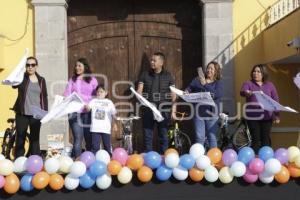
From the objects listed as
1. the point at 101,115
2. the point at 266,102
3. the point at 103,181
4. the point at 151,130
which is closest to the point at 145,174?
the point at 103,181

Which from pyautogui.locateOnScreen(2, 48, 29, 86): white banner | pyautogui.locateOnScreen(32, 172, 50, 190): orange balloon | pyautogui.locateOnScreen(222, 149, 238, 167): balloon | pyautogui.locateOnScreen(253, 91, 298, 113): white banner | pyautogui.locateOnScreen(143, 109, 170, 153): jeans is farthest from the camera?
pyautogui.locateOnScreen(143, 109, 170, 153): jeans

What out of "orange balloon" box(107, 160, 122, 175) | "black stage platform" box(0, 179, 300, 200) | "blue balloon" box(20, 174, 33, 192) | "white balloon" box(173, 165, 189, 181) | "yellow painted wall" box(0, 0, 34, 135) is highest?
"yellow painted wall" box(0, 0, 34, 135)

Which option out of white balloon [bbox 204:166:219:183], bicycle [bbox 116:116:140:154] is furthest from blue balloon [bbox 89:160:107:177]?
bicycle [bbox 116:116:140:154]

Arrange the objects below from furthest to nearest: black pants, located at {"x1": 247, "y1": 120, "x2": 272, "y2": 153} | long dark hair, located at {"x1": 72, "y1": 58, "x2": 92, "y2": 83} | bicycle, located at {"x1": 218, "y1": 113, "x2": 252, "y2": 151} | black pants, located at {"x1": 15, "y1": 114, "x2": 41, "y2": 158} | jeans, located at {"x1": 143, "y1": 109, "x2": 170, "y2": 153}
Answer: bicycle, located at {"x1": 218, "y1": 113, "x2": 252, "y2": 151} → long dark hair, located at {"x1": 72, "y1": 58, "x2": 92, "y2": 83} → jeans, located at {"x1": 143, "y1": 109, "x2": 170, "y2": 153} → black pants, located at {"x1": 247, "y1": 120, "x2": 272, "y2": 153} → black pants, located at {"x1": 15, "y1": 114, "x2": 41, "y2": 158}

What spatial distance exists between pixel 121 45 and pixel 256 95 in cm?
394

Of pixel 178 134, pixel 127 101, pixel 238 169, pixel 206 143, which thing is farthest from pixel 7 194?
pixel 127 101

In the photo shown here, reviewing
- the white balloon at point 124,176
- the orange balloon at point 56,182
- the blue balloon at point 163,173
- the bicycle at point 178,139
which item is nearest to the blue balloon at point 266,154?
the blue balloon at point 163,173

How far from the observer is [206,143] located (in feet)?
26.7

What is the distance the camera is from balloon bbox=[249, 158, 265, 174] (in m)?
5.05

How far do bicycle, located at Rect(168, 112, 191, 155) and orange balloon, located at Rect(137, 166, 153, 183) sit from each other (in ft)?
16.0

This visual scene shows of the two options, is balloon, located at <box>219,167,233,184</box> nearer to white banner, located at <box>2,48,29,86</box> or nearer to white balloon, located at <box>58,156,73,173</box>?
white balloon, located at <box>58,156,73,173</box>

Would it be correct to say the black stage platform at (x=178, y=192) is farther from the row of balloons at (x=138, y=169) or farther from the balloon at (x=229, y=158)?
the balloon at (x=229, y=158)

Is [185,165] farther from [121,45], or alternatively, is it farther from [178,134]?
[121,45]

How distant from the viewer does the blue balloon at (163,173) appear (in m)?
5.04
